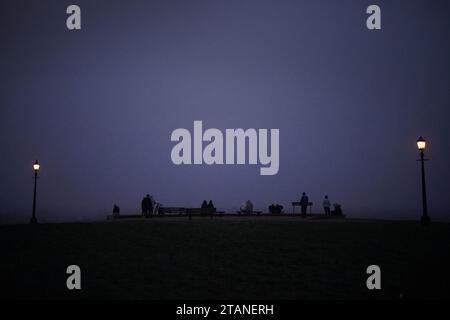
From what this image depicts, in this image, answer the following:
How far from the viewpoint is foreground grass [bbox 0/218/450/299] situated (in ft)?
47.9

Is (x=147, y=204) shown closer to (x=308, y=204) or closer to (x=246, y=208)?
(x=246, y=208)

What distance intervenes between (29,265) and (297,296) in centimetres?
922

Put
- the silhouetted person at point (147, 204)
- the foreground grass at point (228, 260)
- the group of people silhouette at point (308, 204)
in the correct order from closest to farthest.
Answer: the foreground grass at point (228, 260), the group of people silhouette at point (308, 204), the silhouetted person at point (147, 204)

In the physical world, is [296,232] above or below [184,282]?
above

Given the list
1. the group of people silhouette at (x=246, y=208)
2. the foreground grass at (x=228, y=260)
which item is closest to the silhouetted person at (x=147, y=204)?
the group of people silhouette at (x=246, y=208)

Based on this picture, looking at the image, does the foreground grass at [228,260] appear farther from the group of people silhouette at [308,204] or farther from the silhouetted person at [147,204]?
the silhouetted person at [147,204]

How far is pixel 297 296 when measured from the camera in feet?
46.6

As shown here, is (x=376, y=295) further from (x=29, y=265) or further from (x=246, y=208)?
(x=246, y=208)

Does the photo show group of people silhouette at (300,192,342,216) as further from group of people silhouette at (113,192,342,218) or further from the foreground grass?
the foreground grass

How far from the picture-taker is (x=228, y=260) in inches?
680

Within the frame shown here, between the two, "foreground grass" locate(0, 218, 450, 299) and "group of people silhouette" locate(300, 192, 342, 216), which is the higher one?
"group of people silhouette" locate(300, 192, 342, 216)

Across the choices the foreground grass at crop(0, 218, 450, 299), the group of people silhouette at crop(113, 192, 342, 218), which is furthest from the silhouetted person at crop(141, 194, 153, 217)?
the foreground grass at crop(0, 218, 450, 299)

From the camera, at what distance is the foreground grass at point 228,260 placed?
1459 centimetres
